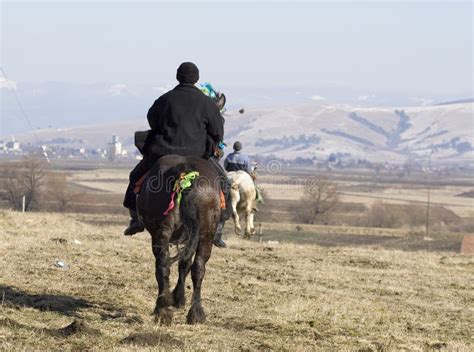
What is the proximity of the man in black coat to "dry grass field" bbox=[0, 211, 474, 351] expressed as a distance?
213 centimetres

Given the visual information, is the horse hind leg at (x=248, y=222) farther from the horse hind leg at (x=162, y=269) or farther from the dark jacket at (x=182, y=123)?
the horse hind leg at (x=162, y=269)

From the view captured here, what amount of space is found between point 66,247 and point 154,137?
8227mm

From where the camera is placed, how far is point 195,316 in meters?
13.0

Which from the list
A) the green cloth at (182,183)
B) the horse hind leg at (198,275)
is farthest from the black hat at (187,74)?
the horse hind leg at (198,275)

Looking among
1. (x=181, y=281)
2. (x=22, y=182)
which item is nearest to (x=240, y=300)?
(x=181, y=281)

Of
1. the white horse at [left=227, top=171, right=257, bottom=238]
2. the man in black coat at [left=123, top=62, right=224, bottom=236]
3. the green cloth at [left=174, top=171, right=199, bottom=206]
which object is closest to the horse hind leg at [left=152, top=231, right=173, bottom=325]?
the green cloth at [left=174, top=171, right=199, bottom=206]

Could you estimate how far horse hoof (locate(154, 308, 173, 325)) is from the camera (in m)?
12.7

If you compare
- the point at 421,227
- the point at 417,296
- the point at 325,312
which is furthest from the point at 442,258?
the point at 421,227

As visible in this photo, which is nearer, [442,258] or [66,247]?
A: [66,247]

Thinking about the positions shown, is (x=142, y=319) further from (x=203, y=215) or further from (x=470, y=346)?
(x=470, y=346)

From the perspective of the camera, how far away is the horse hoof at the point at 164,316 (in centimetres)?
1273

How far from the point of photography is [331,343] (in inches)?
482

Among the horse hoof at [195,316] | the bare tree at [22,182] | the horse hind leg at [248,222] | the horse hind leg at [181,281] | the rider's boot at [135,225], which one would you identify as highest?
the rider's boot at [135,225]

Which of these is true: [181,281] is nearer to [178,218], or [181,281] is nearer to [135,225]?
[178,218]
